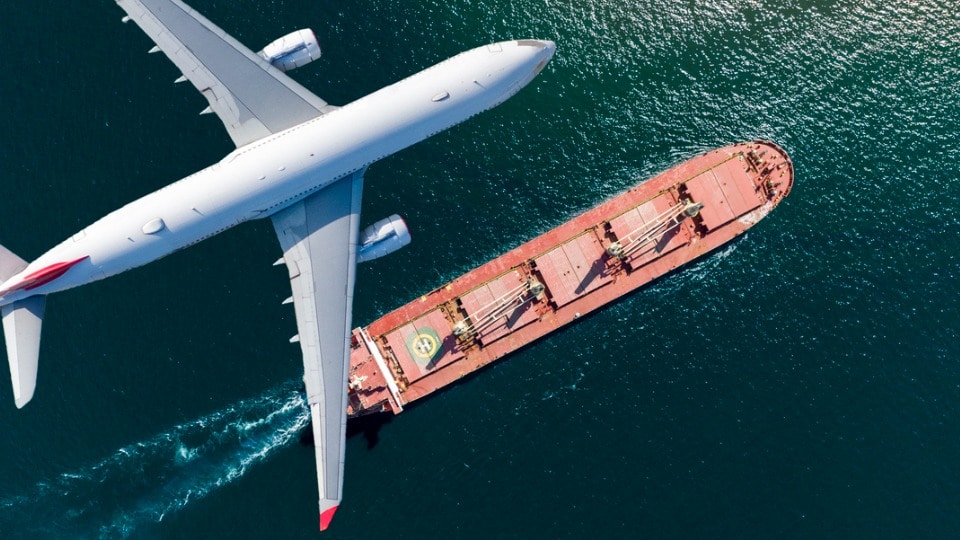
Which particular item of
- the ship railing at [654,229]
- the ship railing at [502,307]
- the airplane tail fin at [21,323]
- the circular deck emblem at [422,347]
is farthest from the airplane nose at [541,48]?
the airplane tail fin at [21,323]

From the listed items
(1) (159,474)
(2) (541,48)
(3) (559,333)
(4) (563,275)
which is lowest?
(3) (559,333)

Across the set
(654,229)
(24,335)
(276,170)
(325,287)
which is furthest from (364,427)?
(654,229)

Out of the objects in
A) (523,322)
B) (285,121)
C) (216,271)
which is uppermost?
(285,121)

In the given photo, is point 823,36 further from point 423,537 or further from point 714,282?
point 423,537

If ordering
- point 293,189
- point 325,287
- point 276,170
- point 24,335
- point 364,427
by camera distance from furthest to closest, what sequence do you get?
point 364,427
point 325,287
point 293,189
point 276,170
point 24,335

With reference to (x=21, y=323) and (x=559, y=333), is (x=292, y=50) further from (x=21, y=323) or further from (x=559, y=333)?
(x=559, y=333)

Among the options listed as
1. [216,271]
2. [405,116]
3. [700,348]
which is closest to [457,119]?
[405,116]
